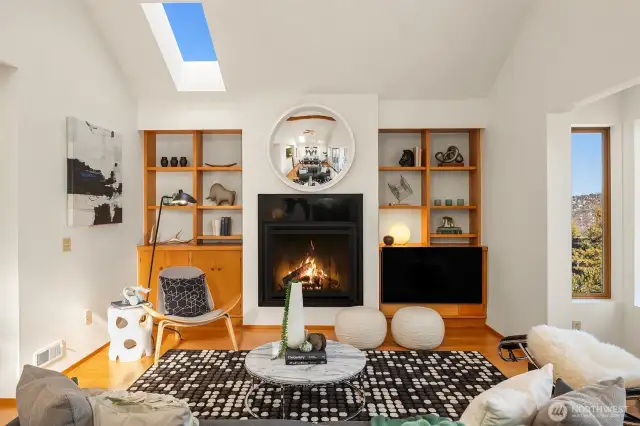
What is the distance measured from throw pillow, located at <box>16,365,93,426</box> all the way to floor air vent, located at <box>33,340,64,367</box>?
209 cm

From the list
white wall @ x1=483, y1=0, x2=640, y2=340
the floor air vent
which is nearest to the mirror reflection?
white wall @ x1=483, y1=0, x2=640, y2=340

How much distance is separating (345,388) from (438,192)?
2.88 meters

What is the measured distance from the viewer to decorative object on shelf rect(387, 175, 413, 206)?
5184 mm

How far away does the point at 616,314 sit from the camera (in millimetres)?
3984

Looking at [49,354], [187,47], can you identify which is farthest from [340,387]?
[187,47]

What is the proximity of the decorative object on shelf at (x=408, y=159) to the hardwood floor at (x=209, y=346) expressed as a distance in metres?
1.87

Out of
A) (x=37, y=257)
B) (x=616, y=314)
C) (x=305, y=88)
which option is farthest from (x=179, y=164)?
(x=616, y=314)

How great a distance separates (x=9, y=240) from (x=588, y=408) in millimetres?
3322

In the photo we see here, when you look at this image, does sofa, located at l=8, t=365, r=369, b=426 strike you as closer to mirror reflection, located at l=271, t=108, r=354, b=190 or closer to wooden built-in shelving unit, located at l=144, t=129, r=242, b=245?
mirror reflection, located at l=271, t=108, r=354, b=190

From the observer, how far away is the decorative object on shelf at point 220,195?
5066 millimetres

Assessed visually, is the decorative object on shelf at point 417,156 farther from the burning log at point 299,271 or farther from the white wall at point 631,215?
the white wall at point 631,215

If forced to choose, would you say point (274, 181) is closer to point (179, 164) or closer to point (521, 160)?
point (179, 164)

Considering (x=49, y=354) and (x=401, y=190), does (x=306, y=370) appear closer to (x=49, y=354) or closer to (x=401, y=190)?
(x=49, y=354)

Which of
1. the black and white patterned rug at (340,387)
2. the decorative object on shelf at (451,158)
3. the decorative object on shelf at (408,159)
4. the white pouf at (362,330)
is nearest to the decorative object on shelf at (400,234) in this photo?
the decorative object on shelf at (408,159)
